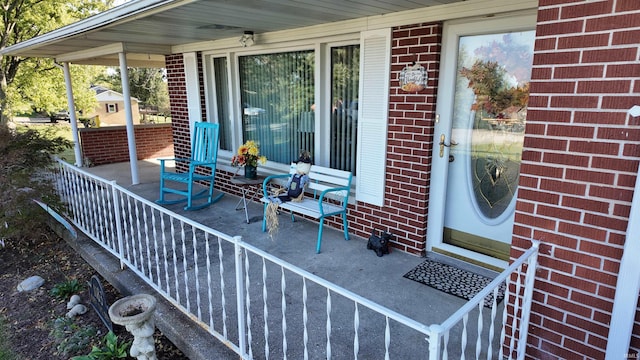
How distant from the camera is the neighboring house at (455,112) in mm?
1640

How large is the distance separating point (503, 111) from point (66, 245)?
15.3 feet

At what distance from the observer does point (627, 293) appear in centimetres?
159

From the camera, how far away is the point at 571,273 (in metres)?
1.78

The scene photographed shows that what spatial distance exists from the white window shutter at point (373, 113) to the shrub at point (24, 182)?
130 inches

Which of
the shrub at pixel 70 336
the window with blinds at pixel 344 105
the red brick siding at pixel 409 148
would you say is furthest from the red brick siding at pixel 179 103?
the shrub at pixel 70 336

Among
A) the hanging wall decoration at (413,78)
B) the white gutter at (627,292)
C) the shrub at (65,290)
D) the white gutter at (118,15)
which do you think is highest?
the white gutter at (118,15)

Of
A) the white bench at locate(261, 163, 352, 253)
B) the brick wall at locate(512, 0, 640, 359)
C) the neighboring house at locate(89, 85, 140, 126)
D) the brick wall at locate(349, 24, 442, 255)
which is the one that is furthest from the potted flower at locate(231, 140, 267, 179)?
the neighboring house at locate(89, 85, 140, 126)

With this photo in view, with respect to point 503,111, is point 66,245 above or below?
below

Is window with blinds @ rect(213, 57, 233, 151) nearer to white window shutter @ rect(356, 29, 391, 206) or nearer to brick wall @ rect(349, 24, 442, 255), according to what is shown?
white window shutter @ rect(356, 29, 391, 206)

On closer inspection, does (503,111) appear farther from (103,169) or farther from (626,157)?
(103,169)

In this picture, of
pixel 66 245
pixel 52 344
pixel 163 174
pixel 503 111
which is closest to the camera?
pixel 52 344

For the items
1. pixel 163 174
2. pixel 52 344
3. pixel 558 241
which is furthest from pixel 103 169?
pixel 558 241

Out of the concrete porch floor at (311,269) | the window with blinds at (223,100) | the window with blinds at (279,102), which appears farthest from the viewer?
the window with blinds at (223,100)

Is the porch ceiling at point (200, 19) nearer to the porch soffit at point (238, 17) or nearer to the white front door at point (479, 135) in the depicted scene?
the porch soffit at point (238, 17)
